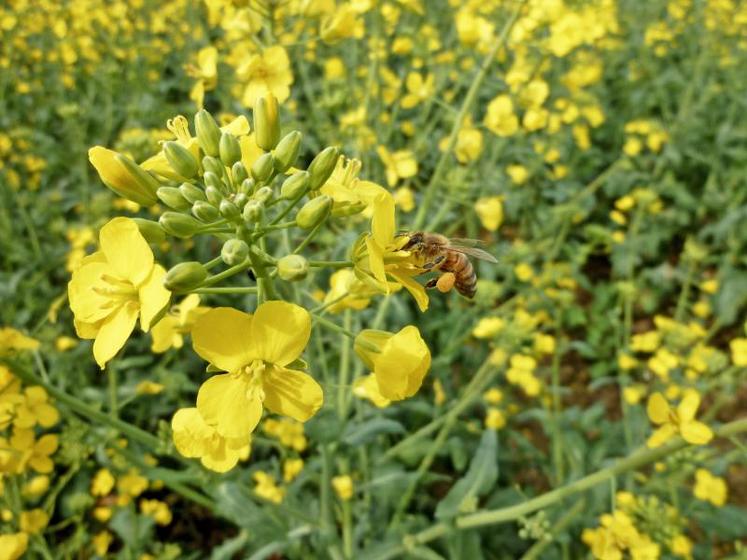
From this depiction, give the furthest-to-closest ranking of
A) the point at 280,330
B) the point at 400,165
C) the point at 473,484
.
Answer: the point at 400,165 < the point at 473,484 < the point at 280,330

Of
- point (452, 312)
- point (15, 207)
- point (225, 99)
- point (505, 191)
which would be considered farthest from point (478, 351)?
Answer: point (15, 207)

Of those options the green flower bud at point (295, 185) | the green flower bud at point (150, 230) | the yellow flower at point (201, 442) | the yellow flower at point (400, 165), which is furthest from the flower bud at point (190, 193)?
the yellow flower at point (400, 165)

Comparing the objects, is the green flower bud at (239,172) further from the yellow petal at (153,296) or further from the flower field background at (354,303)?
the yellow petal at (153,296)

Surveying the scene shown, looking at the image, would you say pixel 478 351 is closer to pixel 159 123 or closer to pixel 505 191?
pixel 505 191

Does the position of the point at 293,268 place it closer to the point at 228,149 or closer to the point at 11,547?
the point at 228,149

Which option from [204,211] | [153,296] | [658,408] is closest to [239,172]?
[204,211]
